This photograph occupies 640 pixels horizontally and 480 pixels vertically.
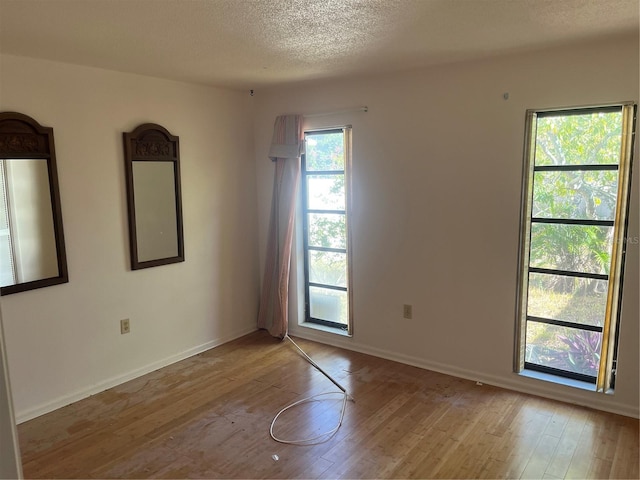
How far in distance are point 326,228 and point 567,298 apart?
6.64 ft

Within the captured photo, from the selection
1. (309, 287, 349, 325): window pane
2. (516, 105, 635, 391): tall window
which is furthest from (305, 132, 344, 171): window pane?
(516, 105, 635, 391): tall window

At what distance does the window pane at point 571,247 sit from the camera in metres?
3.02

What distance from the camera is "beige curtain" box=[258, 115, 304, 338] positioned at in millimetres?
4207

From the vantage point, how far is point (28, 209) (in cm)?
299

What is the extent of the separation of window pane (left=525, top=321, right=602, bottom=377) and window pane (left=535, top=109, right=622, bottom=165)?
1125 mm

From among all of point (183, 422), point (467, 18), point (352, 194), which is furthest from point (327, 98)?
point (183, 422)

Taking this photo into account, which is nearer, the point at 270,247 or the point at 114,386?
the point at 114,386

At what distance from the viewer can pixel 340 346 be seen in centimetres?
426

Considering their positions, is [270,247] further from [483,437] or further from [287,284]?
[483,437]

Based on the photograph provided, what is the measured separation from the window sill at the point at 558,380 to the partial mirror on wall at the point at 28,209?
10.7 feet

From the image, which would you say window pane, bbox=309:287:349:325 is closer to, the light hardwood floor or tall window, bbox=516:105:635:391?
the light hardwood floor

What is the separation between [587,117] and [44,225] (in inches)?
138

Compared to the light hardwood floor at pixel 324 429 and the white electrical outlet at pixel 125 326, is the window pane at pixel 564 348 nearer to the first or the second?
the light hardwood floor at pixel 324 429

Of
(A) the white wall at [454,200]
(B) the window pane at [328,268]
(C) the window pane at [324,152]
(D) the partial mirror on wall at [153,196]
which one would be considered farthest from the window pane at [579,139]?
(D) the partial mirror on wall at [153,196]
